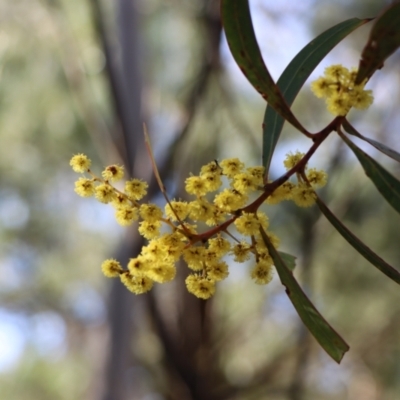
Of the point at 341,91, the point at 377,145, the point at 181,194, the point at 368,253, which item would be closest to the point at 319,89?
the point at 341,91

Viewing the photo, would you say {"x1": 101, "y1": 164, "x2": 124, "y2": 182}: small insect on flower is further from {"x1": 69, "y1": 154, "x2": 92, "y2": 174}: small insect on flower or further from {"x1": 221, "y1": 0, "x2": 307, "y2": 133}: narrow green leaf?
{"x1": 221, "y1": 0, "x2": 307, "y2": 133}: narrow green leaf

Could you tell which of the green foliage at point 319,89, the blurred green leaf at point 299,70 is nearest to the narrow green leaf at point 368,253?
the green foliage at point 319,89

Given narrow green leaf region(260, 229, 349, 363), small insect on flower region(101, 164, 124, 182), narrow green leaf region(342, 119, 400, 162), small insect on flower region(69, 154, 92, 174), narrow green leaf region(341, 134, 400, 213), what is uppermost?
small insect on flower region(69, 154, 92, 174)

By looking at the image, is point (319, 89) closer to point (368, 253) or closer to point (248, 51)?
point (248, 51)

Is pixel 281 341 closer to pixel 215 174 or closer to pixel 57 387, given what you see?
pixel 57 387

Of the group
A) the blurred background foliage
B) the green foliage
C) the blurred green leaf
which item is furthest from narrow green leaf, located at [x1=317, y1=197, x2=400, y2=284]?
the blurred background foliage

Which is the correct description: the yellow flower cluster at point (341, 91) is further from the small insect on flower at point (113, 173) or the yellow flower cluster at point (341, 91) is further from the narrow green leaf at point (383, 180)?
the small insect on flower at point (113, 173)
